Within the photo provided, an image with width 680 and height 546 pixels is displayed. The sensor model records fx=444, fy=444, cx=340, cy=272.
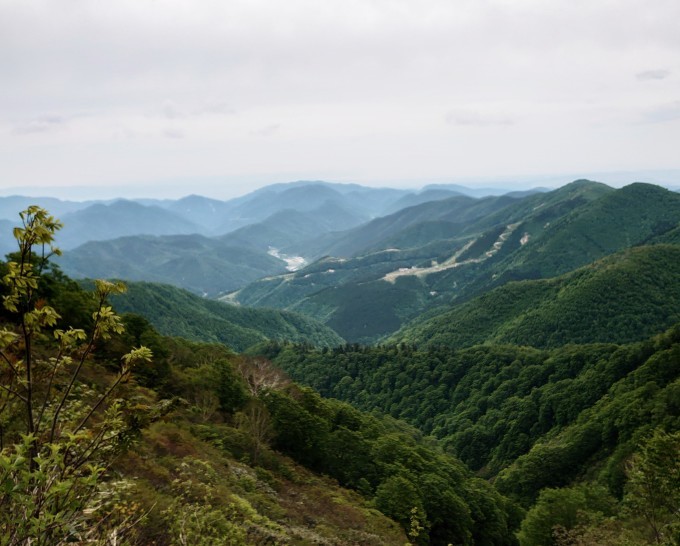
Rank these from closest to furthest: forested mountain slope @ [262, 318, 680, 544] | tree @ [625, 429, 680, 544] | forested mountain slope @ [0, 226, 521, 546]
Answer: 1. forested mountain slope @ [0, 226, 521, 546]
2. tree @ [625, 429, 680, 544]
3. forested mountain slope @ [262, 318, 680, 544]

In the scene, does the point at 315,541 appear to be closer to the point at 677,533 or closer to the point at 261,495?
the point at 261,495

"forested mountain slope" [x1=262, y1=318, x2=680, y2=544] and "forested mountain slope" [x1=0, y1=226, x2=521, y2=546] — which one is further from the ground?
"forested mountain slope" [x1=0, y1=226, x2=521, y2=546]

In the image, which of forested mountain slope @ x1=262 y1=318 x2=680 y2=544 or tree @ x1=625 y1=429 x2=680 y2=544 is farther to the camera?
forested mountain slope @ x1=262 y1=318 x2=680 y2=544

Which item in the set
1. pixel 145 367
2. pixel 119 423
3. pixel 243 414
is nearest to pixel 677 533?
pixel 119 423

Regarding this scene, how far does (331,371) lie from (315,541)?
16945cm

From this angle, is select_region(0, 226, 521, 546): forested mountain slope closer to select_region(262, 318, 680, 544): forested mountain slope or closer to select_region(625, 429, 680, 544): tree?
select_region(262, 318, 680, 544): forested mountain slope

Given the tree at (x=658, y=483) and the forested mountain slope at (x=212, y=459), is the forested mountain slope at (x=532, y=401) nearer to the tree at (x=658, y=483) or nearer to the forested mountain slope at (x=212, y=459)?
the tree at (x=658, y=483)

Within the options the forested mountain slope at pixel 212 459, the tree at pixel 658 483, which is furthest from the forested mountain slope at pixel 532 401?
the forested mountain slope at pixel 212 459

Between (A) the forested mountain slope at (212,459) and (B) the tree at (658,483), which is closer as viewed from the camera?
(A) the forested mountain slope at (212,459)

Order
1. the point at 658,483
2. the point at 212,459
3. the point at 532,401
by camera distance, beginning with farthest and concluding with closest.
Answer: the point at 532,401, the point at 658,483, the point at 212,459

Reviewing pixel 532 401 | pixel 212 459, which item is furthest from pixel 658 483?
pixel 532 401

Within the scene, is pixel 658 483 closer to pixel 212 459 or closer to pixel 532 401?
pixel 212 459

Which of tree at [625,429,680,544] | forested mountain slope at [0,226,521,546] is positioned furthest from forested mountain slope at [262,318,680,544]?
forested mountain slope at [0,226,521,546]

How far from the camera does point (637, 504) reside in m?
37.0
